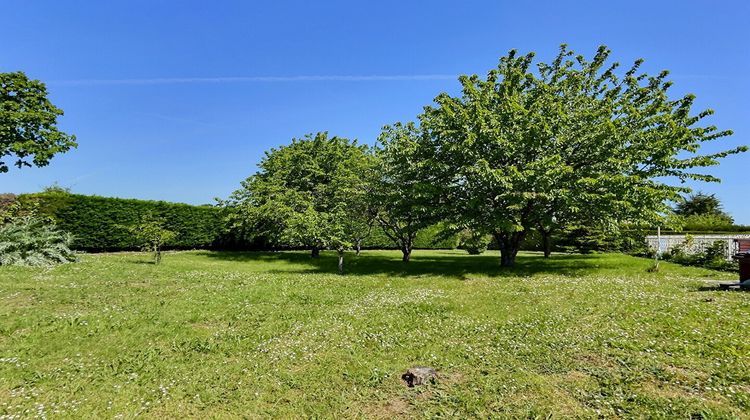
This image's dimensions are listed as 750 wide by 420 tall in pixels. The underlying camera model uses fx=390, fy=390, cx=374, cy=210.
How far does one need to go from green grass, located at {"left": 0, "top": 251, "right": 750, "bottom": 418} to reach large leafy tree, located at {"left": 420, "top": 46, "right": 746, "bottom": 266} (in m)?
5.32

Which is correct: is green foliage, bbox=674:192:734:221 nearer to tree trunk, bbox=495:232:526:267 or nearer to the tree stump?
tree trunk, bbox=495:232:526:267

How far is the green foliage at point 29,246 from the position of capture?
60.8ft

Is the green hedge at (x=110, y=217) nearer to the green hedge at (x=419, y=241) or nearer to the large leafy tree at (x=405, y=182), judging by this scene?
the large leafy tree at (x=405, y=182)

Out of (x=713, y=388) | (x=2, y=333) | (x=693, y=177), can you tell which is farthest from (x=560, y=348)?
(x=693, y=177)

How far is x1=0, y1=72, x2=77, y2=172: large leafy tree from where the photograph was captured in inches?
936

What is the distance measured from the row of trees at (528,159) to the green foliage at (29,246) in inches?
453

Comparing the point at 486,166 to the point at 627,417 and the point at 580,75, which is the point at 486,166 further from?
the point at 627,417

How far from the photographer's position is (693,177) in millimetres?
20422

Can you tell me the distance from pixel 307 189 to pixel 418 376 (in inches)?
1043

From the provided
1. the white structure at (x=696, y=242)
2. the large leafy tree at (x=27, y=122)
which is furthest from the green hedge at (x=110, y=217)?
the white structure at (x=696, y=242)

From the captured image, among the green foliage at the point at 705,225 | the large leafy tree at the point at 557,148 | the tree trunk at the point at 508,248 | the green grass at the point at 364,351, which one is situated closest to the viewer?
the green grass at the point at 364,351

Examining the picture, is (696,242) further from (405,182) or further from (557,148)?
(405,182)

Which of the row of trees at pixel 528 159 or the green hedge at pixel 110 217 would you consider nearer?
the row of trees at pixel 528 159

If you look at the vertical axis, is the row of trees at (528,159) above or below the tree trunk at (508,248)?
above
